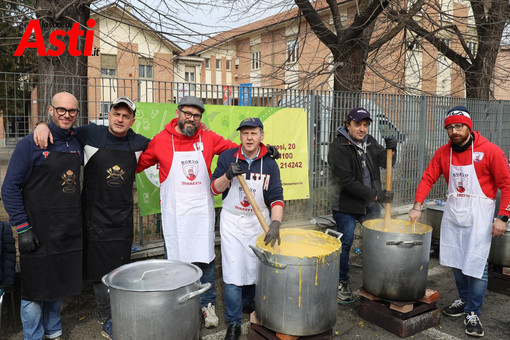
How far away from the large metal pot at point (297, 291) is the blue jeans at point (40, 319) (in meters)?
1.87

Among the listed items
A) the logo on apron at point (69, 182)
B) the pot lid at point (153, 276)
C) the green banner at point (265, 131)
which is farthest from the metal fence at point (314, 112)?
the pot lid at point (153, 276)

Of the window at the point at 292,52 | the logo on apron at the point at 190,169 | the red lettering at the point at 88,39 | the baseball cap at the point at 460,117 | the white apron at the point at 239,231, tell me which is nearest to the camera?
the white apron at the point at 239,231

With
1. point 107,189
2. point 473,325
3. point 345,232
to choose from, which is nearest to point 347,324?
point 345,232

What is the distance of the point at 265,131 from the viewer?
510 cm

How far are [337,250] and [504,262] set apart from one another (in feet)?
9.51

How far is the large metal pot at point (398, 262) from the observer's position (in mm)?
3531

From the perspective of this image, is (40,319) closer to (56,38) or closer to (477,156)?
(56,38)

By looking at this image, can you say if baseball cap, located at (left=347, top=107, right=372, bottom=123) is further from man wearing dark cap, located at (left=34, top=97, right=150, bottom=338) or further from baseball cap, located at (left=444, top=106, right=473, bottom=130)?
man wearing dark cap, located at (left=34, top=97, right=150, bottom=338)

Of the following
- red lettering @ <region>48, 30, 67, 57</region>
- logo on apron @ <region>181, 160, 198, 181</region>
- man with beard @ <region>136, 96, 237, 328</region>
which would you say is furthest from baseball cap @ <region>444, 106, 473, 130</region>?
red lettering @ <region>48, 30, 67, 57</region>

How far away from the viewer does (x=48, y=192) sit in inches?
121

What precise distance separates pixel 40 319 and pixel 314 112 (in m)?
4.26

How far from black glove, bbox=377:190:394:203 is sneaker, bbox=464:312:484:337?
134 centimetres

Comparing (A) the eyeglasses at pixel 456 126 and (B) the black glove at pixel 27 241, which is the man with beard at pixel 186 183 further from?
(A) the eyeglasses at pixel 456 126

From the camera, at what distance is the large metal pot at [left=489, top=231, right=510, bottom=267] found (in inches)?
178
